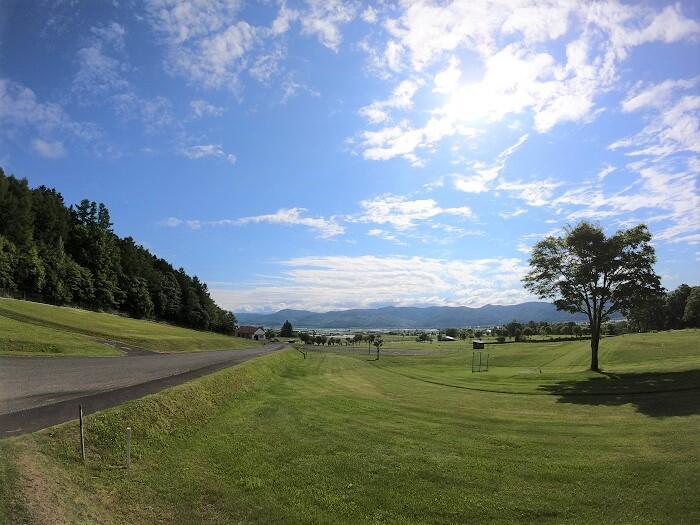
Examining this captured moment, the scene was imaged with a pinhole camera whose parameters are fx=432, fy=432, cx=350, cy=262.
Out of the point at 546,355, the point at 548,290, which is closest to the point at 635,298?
the point at 548,290

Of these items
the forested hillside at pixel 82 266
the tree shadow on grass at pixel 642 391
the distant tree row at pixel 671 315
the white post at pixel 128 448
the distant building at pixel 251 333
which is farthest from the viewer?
the distant building at pixel 251 333

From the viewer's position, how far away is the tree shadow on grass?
19359 mm

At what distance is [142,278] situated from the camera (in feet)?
374

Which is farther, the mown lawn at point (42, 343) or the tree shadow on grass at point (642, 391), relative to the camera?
the mown lawn at point (42, 343)

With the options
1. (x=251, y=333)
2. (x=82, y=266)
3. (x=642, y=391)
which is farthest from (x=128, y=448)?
(x=251, y=333)

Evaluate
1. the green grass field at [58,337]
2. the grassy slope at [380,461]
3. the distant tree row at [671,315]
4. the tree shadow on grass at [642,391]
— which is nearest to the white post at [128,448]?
the grassy slope at [380,461]

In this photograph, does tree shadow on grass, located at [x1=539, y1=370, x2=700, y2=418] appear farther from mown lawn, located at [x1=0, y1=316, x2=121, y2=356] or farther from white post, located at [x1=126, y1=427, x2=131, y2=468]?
mown lawn, located at [x1=0, y1=316, x2=121, y2=356]

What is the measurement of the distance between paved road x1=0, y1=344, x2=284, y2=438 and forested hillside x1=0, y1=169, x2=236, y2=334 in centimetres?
5393

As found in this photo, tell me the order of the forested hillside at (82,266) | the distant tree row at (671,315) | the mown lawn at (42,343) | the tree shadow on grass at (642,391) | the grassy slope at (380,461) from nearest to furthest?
the grassy slope at (380,461) → the tree shadow on grass at (642,391) → the mown lawn at (42,343) → the forested hillside at (82,266) → the distant tree row at (671,315)

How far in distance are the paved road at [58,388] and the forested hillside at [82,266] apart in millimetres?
53926

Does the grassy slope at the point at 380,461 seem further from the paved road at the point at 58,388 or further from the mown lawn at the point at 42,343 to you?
the mown lawn at the point at 42,343

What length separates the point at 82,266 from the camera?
97.5 m

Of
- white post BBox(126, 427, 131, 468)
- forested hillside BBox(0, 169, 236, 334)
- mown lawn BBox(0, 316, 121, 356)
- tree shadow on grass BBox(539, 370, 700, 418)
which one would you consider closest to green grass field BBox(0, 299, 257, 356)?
mown lawn BBox(0, 316, 121, 356)

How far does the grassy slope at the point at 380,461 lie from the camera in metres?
9.80
